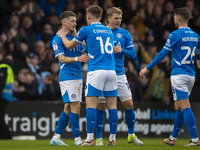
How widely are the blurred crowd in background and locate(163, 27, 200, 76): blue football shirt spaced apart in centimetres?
496

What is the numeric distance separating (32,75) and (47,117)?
1.24m

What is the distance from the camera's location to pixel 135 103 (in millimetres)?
13141

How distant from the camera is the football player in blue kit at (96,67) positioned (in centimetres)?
819

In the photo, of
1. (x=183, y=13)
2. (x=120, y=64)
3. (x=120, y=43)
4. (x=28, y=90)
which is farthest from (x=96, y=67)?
(x=28, y=90)

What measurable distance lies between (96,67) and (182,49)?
1.57m

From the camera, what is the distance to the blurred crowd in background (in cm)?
1312

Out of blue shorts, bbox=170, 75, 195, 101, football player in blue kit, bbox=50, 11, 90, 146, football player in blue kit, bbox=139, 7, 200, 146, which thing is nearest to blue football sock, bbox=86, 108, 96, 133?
football player in blue kit, bbox=50, 11, 90, 146

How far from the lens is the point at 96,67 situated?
8195mm

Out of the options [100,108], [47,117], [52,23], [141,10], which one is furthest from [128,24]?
[100,108]

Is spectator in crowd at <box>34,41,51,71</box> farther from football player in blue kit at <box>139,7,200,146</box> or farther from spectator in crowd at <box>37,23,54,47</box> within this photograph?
football player in blue kit at <box>139,7,200,146</box>

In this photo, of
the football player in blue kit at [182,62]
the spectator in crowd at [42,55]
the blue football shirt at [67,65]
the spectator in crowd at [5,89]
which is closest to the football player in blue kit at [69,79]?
the blue football shirt at [67,65]

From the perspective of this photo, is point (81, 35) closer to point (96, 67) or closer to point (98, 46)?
point (98, 46)

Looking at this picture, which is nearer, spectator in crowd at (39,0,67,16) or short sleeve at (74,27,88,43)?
short sleeve at (74,27,88,43)

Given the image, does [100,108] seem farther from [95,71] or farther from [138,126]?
[138,126]
